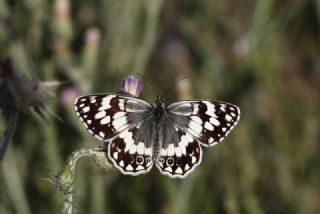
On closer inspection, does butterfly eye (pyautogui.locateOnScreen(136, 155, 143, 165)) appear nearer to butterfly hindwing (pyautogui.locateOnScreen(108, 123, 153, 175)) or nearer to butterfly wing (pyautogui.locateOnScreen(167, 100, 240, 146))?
butterfly hindwing (pyautogui.locateOnScreen(108, 123, 153, 175))

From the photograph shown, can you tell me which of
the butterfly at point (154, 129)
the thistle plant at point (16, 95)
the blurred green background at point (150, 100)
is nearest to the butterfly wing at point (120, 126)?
the butterfly at point (154, 129)

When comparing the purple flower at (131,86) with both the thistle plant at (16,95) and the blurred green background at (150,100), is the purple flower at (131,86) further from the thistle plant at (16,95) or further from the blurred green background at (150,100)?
the blurred green background at (150,100)

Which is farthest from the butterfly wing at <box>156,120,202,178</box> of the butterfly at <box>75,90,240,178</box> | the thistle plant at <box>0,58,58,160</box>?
the thistle plant at <box>0,58,58,160</box>

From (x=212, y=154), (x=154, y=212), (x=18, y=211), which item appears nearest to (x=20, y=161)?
(x=18, y=211)

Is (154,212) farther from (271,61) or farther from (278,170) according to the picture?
(271,61)

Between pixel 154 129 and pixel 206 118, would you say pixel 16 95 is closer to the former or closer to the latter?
pixel 154 129
